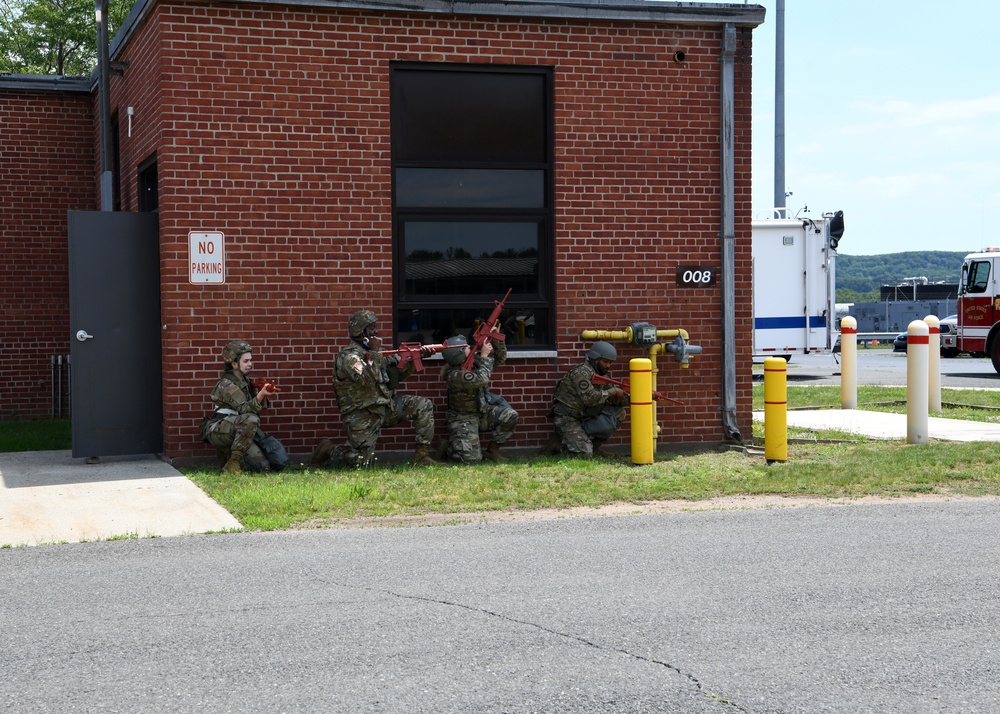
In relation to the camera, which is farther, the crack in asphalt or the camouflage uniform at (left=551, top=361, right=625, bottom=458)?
the camouflage uniform at (left=551, top=361, right=625, bottom=458)

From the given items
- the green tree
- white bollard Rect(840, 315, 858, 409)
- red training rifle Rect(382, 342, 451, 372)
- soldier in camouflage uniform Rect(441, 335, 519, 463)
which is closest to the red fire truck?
white bollard Rect(840, 315, 858, 409)

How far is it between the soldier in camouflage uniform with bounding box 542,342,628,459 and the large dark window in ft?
2.22

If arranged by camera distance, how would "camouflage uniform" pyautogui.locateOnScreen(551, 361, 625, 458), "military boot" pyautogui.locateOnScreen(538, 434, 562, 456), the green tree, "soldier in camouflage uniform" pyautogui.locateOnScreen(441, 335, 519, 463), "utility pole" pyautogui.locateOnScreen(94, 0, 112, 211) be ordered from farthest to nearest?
the green tree < "utility pole" pyautogui.locateOnScreen(94, 0, 112, 211) < "military boot" pyautogui.locateOnScreen(538, 434, 562, 456) < "camouflage uniform" pyautogui.locateOnScreen(551, 361, 625, 458) < "soldier in camouflage uniform" pyautogui.locateOnScreen(441, 335, 519, 463)

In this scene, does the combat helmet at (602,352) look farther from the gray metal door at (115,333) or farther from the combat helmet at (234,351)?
the gray metal door at (115,333)

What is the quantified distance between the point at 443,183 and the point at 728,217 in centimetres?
316

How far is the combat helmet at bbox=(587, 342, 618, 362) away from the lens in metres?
11.8

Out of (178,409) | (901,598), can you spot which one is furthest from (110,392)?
(901,598)

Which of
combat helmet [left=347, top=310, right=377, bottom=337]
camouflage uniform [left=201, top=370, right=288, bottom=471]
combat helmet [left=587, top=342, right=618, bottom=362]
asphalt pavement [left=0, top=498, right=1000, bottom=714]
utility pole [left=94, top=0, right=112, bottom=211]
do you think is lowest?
asphalt pavement [left=0, top=498, right=1000, bottom=714]

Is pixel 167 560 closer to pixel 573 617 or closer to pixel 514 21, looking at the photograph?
pixel 573 617

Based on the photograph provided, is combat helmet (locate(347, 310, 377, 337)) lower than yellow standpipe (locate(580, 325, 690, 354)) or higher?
higher

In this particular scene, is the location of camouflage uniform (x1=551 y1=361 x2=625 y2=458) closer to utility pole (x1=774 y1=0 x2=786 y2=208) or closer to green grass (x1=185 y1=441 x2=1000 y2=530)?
green grass (x1=185 y1=441 x2=1000 y2=530)

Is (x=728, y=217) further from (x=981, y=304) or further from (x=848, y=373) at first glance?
(x=981, y=304)

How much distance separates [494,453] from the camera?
467 inches

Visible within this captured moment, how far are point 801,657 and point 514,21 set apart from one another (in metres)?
8.67
